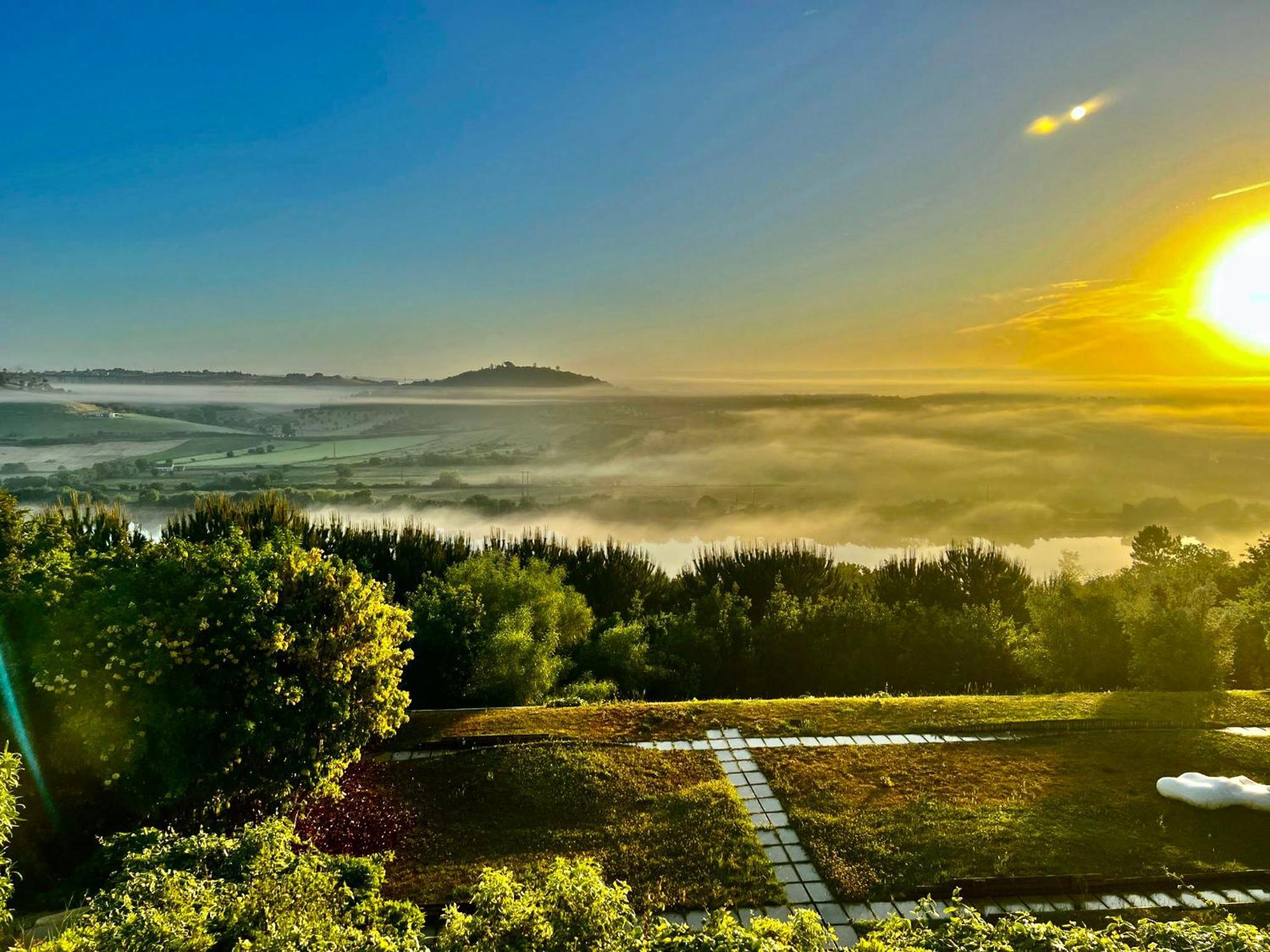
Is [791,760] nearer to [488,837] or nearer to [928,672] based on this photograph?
[488,837]

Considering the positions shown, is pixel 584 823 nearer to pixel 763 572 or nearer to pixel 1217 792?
pixel 1217 792

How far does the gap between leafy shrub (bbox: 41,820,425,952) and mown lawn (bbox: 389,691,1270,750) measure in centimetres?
499

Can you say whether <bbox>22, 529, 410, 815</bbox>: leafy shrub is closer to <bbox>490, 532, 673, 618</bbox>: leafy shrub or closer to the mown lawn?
the mown lawn

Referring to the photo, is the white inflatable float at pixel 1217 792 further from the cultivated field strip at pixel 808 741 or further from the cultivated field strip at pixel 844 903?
the cultivated field strip at pixel 808 741

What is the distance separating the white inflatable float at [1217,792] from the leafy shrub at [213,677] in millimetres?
8887

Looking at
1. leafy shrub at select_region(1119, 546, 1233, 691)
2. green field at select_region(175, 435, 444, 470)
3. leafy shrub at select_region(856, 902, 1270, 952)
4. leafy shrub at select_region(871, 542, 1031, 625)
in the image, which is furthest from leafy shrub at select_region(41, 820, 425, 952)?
green field at select_region(175, 435, 444, 470)

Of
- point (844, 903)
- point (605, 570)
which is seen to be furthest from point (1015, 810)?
point (605, 570)

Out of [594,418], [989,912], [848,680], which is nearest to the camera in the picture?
[989,912]

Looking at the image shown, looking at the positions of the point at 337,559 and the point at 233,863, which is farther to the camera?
the point at 337,559

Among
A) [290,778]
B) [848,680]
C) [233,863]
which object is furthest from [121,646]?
[848,680]

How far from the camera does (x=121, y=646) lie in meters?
7.26

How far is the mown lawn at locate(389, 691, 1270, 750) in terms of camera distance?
1044 centimetres

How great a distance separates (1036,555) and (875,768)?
21108 millimetres

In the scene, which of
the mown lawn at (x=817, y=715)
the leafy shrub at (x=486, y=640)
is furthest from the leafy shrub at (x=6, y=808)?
the leafy shrub at (x=486, y=640)
